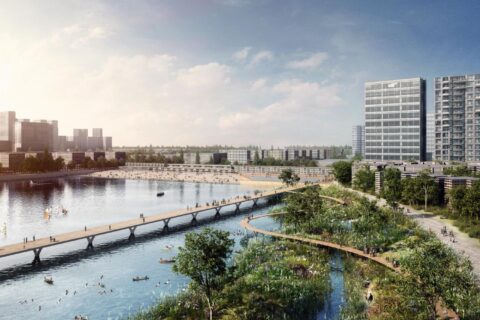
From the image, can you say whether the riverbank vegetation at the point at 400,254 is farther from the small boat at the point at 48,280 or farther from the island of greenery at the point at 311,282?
the small boat at the point at 48,280

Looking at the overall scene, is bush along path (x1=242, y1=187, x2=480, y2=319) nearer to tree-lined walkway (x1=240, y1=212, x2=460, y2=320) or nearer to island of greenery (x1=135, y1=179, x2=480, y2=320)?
tree-lined walkway (x1=240, y1=212, x2=460, y2=320)

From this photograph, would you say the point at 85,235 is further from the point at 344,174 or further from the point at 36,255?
the point at 344,174

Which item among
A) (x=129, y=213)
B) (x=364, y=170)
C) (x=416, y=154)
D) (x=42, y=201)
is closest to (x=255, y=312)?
(x=129, y=213)

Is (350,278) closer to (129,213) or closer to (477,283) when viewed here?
(477,283)

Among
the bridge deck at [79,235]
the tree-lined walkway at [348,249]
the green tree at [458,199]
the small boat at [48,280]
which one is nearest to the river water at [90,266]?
the small boat at [48,280]

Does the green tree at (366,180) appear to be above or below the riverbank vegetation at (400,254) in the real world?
above

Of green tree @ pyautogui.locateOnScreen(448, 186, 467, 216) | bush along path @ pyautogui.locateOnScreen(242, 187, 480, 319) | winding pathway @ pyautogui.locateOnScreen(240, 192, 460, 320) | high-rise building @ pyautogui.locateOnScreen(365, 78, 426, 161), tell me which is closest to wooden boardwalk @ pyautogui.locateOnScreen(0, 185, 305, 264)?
bush along path @ pyautogui.locateOnScreen(242, 187, 480, 319)
